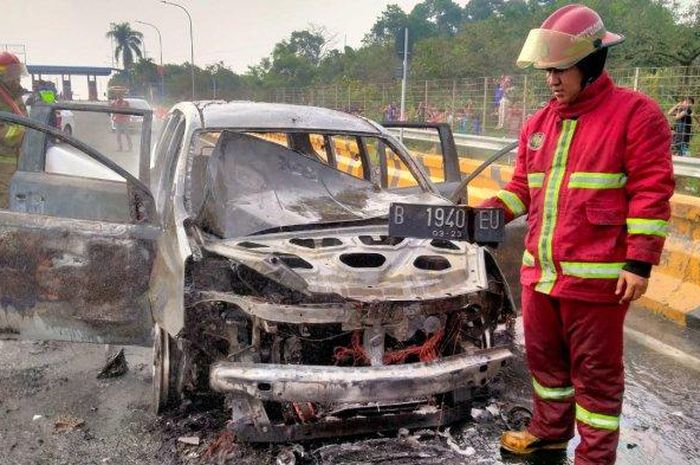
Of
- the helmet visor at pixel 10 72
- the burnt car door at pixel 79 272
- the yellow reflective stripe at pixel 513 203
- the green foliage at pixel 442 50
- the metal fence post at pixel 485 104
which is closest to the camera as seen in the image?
the yellow reflective stripe at pixel 513 203

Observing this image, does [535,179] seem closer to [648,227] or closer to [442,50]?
[648,227]

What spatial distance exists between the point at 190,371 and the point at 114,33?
348 feet

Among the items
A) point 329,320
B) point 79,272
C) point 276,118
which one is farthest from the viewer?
point 276,118

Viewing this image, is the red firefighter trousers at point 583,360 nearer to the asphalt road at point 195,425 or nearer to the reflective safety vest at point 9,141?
the asphalt road at point 195,425

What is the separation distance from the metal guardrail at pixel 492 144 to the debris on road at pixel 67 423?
5.74m

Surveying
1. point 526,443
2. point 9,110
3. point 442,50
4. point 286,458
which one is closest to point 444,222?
point 526,443

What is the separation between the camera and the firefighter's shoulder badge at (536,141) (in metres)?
2.86

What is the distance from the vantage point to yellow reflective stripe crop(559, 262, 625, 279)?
2.61 meters

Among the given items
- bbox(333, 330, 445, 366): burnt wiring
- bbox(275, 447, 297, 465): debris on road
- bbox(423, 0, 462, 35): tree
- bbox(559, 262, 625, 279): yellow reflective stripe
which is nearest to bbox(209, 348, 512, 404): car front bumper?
bbox(333, 330, 445, 366): burnt wiring

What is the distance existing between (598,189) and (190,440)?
2.27 metres

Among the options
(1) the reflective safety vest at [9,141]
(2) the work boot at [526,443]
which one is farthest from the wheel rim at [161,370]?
(1) the reflective safety vest at [9,141]

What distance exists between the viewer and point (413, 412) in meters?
→ 3.24

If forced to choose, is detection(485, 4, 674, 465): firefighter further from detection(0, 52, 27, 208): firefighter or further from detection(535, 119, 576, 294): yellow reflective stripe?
detection(0, 52, 27, 208): firefighter

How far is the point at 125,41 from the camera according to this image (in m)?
99.2
